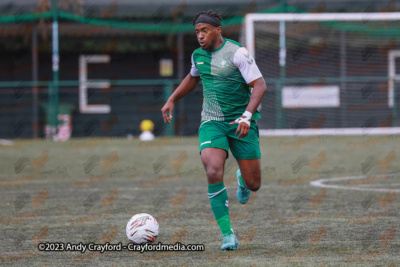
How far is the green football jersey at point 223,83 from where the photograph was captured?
244 inches

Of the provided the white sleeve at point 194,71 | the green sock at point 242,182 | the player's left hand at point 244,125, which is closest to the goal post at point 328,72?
the green sock at point 242,182

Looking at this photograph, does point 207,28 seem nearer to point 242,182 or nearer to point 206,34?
point 206,34

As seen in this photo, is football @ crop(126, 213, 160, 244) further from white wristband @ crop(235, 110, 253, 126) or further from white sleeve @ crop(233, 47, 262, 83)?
white sleeve @ crop(233, 47, 262, 83)

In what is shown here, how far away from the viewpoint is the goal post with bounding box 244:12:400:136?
22062 mm

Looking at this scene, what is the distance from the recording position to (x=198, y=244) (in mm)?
5941

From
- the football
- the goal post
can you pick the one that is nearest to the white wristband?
the football

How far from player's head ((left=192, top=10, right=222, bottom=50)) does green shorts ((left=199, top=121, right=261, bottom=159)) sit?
693 mm

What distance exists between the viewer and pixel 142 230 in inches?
237

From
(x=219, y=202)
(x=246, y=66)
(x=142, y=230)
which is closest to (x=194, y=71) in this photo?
(x=246, y=66)

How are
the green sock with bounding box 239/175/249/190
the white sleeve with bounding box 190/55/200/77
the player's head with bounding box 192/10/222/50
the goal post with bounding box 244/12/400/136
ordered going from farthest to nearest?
1. the goal post with bounding box 244/12/400/136
2. the green sock with bounding box 239/175/249/190
3. the white sleeve with bounding box 190/55/200/77
4. the player's head with bounding box 192/10/222/50

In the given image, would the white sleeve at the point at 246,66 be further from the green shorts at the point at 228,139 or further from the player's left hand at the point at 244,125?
the green shorts at the point at 228,139

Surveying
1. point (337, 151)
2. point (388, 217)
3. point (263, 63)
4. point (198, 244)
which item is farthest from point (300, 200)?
point (263, 63)

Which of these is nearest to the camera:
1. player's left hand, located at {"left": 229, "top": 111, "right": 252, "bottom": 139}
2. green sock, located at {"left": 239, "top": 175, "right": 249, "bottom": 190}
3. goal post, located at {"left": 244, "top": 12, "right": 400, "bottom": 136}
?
player's left hand, located at {"left": 229, "top": 111, "right": 252, "bottom": 139}

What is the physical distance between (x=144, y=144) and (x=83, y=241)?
13.3 meters
